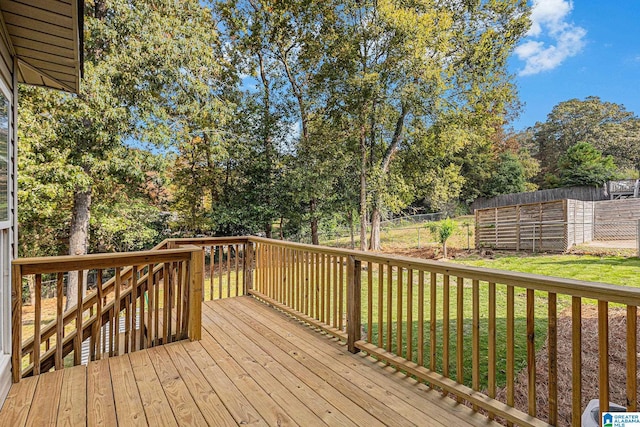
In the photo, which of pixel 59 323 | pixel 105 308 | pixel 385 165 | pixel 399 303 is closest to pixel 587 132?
pixel 385 165

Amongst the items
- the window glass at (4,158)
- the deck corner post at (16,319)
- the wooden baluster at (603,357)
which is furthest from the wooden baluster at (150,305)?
the wooden baluster at (603,357)

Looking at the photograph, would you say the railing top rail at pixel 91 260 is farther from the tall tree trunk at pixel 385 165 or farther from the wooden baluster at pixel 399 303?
Answer: the tall tree trunk at pixel 385 165

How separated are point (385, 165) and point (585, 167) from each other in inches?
642

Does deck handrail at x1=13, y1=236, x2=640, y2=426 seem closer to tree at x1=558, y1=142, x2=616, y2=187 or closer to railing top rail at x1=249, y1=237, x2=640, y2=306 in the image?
railing top rail at x1=249, y1=237, x2=640, y2=306

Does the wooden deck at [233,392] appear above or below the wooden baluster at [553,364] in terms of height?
below

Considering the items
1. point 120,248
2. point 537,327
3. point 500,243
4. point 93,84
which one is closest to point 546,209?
point 500,243

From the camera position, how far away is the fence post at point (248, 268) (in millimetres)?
4633

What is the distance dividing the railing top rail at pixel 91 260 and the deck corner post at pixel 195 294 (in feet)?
0.27

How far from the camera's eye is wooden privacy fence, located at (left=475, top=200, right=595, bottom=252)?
31.9 ft

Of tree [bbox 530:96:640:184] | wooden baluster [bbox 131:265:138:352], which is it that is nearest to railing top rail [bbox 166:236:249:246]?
wooden baluster [bbox 131:265:138:352]

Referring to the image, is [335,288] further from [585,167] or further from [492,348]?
[585,167]

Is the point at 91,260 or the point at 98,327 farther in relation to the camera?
the point at 98,327

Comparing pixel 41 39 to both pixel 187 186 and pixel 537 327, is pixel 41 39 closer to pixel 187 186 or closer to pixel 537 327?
pixel 537 327

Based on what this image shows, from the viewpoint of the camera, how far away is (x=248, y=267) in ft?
15.5
